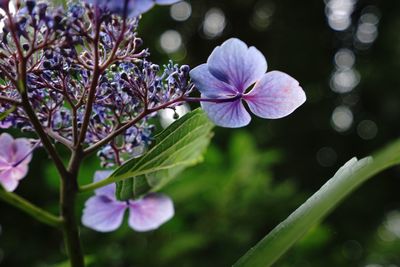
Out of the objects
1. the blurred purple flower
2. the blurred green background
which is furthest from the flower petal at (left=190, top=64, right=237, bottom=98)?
the blurred green background

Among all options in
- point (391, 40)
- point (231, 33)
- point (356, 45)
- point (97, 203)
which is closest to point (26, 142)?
point (97, 203)

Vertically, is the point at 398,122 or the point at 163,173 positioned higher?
the point at 163,173

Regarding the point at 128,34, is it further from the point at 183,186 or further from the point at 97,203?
the point at 183,186

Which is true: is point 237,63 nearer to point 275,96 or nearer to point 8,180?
point 275,96

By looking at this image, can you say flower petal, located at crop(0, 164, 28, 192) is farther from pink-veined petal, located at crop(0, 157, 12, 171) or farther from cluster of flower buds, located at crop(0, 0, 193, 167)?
cluster of flower buds, located at crop(0, 0, 193, 167)

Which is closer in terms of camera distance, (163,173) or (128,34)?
(128,34)
